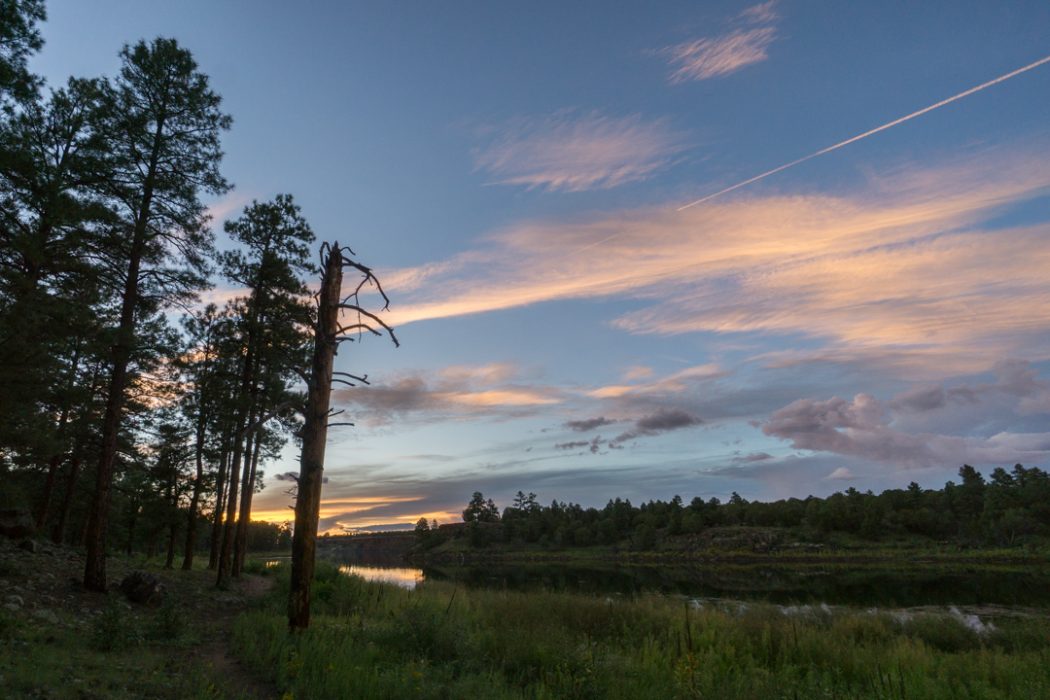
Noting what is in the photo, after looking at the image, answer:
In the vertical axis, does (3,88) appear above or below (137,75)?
below

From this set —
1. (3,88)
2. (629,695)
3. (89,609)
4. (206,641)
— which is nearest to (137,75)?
(3,88)

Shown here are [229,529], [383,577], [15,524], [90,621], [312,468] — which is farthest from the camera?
[383,577]

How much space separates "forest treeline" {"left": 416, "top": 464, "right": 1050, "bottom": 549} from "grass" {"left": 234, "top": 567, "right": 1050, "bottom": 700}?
380 feet

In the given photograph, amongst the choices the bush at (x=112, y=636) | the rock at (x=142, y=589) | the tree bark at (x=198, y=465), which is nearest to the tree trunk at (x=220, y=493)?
the tree bark at (x=198, y=465)

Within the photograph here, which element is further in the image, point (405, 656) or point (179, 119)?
point (179, 119)

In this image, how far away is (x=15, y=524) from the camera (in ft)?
63.2

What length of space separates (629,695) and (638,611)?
9.26 metres

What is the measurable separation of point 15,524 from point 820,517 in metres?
145

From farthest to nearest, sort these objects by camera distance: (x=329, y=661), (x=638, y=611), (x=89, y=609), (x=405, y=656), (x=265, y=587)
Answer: (x=265, y=587) < (x=638, y=611) < (x=89, y=609) < (x=405, y=656) < (x=329, y=661)

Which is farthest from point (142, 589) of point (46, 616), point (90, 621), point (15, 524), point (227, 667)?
Answer: point (227, 667)

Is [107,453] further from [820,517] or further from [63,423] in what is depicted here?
[820,517]

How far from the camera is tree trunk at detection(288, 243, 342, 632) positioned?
11.0 metres

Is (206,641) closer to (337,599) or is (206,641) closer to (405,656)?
(405,656)

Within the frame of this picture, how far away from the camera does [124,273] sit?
54.7 feet
